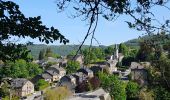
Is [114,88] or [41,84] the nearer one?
[114,88]

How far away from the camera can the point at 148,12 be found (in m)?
5.91

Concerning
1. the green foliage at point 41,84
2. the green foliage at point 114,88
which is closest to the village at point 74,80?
the green foliage at point 41,84

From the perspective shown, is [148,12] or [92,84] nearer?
[148,12]

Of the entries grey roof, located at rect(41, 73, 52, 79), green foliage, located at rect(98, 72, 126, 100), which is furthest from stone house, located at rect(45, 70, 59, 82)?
green foliage, located at rect(98, 72, 126, 100)

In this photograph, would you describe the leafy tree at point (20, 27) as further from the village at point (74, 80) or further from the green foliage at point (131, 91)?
the green foliage at point (131, 91)

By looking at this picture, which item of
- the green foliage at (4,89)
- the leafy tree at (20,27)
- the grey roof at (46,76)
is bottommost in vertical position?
the grey roof at (46,76)

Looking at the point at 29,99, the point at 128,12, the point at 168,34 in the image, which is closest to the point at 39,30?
the point at 128,12

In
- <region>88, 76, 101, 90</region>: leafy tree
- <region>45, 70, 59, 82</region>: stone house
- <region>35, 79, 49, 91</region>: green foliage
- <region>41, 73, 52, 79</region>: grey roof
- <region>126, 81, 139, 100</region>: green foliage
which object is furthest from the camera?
<region>45, 70, 59, 82</region>: stone house

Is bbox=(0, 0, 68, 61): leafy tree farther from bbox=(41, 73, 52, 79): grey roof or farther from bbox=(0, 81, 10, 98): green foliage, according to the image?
bbox=(41, 73, 52, 79): grey roof

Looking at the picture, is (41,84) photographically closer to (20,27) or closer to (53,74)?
(53,74)

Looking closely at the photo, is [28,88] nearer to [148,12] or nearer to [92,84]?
[92,84]

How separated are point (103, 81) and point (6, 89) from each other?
47835mm

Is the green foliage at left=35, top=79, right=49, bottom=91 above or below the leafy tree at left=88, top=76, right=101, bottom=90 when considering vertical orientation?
below

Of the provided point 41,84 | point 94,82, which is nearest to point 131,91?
point 94,82
